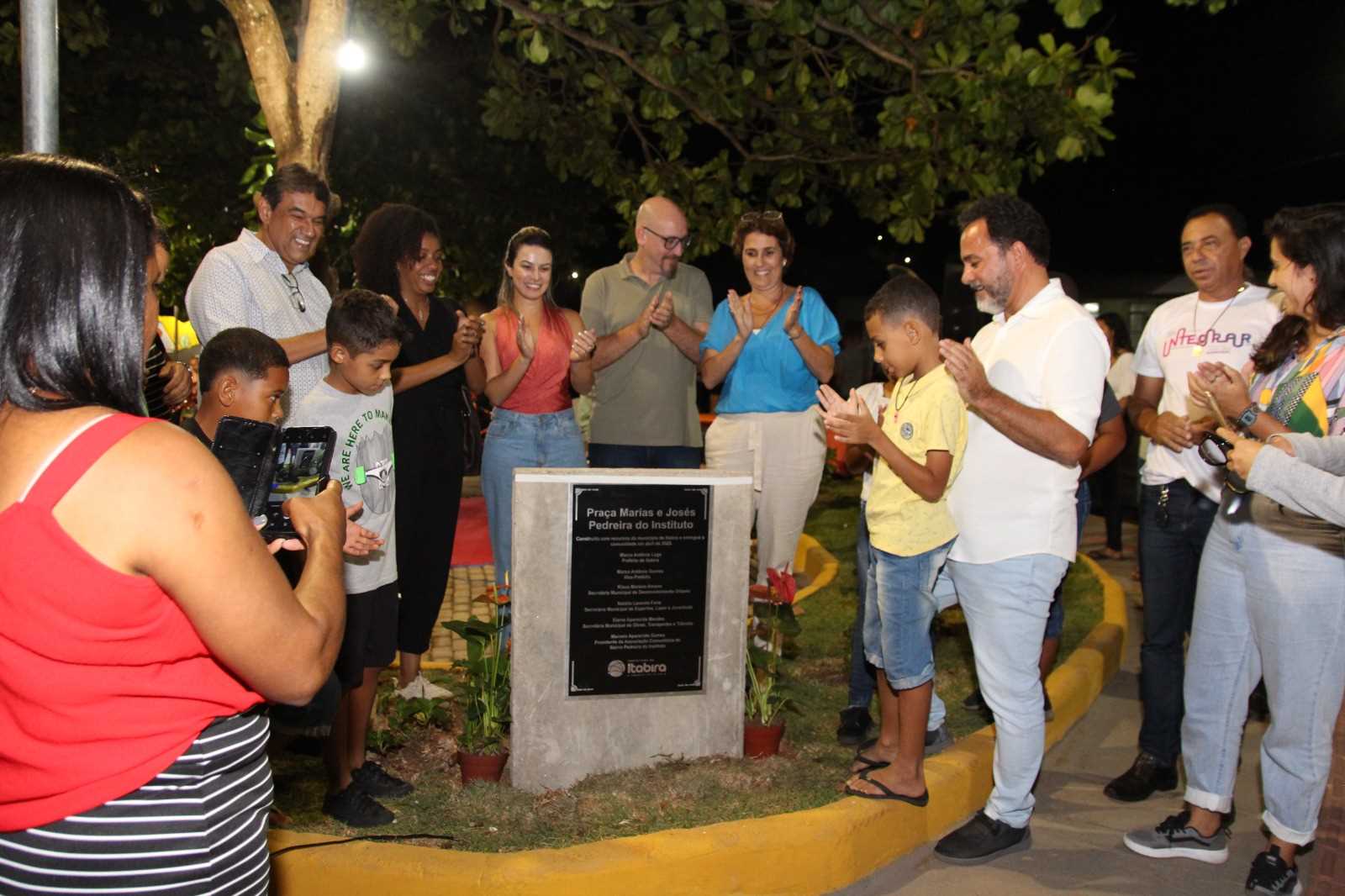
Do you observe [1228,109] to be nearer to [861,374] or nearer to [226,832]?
[861,374]

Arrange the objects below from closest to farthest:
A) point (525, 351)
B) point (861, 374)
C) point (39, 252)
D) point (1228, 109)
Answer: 1. point (39, 252)
2. point (525, 351)
3. point (1228, 109)
4. point (861, 374)

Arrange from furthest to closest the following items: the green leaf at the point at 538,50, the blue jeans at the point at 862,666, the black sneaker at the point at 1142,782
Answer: the green leaf at the point at 538,50 → the blue jeans at the point at 862,666 → the black sneaker at the point at 1142,782

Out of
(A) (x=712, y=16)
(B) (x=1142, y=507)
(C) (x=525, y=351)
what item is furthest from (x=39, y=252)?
(A) (x=712, y=16)

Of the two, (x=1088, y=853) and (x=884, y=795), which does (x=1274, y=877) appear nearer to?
(x=1088, y=853)

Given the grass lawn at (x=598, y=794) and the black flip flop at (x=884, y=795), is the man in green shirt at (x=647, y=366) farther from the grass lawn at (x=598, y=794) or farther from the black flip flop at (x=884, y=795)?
the black flip flop at (x=884, y=795)

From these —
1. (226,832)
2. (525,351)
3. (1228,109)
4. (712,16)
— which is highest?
(1228,109)

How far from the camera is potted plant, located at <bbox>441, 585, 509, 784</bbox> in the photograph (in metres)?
→ 4.73

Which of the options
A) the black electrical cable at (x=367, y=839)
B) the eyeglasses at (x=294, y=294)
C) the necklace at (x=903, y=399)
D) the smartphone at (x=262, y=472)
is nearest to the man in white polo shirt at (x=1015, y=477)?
the necklace at (x=903, y=399)

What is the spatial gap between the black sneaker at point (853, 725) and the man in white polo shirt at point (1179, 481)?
1123 millimetres

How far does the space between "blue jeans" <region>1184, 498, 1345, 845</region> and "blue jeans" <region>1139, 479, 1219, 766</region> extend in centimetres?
63

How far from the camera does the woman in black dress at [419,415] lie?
5473 mm

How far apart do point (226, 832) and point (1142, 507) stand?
14.4ft

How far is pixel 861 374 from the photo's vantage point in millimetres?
18922

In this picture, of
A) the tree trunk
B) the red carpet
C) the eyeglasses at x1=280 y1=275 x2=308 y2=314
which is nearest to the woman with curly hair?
the eyeglasses at x1=280 y1=275 x2=308 y2=314
